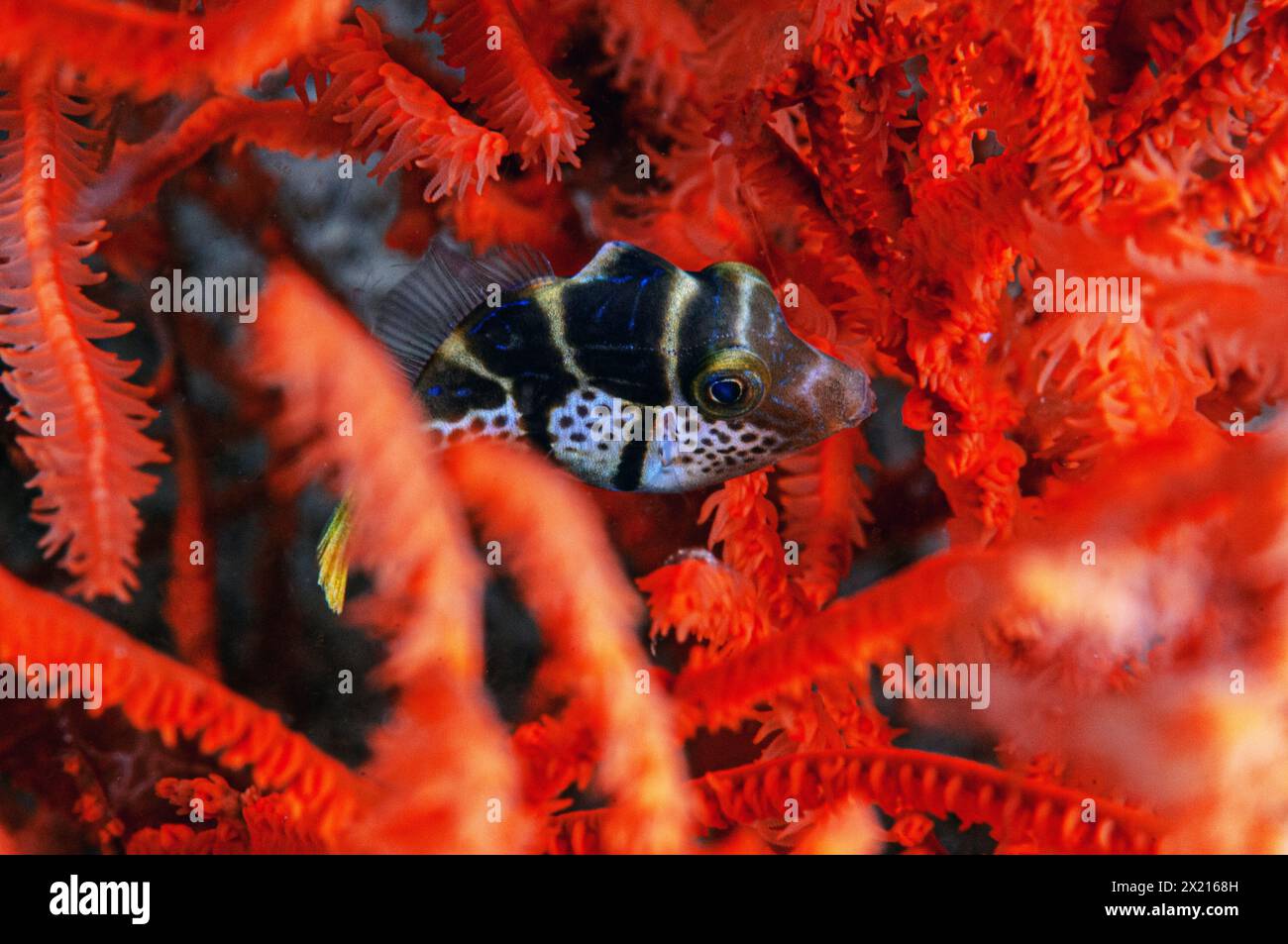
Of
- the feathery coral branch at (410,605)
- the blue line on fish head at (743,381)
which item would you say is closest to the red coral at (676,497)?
the feathery coral branch at (410,605)

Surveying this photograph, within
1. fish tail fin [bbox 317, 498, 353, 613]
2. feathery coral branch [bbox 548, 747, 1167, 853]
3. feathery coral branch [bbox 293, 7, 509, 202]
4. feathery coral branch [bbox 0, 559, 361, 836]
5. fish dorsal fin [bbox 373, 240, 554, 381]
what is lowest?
feathery coral branch [bbox 548, 747, 1167, 853]

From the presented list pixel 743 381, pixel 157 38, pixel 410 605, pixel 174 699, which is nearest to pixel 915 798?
pixel 743 381

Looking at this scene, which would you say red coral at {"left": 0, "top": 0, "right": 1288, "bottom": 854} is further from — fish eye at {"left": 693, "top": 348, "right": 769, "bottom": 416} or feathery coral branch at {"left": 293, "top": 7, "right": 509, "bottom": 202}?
fish eye at {"left": 693, "top": 348, "right": 769, "bottom": 416}

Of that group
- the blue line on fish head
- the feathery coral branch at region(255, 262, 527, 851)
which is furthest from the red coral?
the blue line on fish head

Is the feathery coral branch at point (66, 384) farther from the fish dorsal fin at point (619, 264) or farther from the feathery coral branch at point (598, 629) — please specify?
the fish dorsal fin at point (619, 264)

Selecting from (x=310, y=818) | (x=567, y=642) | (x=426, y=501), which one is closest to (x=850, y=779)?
(x=567, y=642)

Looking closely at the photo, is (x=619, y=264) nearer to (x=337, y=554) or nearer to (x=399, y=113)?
(x=399, y=113)
